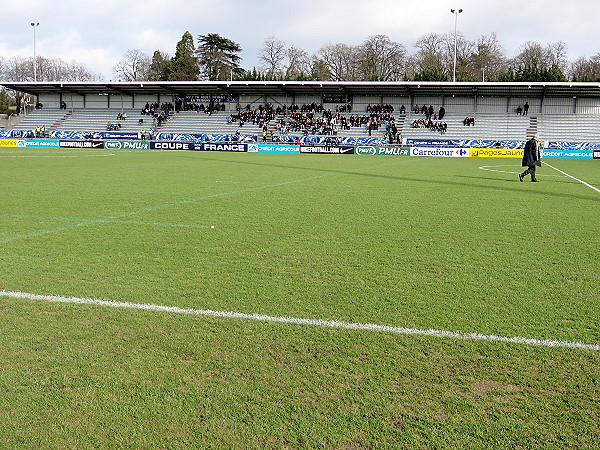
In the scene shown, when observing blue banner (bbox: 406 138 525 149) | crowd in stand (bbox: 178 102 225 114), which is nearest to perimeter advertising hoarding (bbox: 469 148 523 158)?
blue banner (bbox: 406 138 525 149)

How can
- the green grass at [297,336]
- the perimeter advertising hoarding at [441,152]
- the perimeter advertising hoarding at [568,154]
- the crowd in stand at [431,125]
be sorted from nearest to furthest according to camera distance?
the green grass at [297,336]
the perimeter advertising hoarding at [568,154]
the perimeter advertising hoarding at [441,152]
the crowd in stand at [431,125]

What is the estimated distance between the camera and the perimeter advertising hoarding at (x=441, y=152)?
45.0 meters

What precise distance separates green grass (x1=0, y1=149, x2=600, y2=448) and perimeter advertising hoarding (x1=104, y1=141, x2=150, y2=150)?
42982mm

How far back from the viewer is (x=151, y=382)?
3.50 metres

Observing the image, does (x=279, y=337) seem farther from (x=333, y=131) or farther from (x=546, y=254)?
(x=333, y=131)

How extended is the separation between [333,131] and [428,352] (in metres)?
53.5

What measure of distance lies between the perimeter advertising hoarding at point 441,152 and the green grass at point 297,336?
118 feet

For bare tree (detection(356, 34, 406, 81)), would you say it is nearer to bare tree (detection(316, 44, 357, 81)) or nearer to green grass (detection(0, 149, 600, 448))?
bare tree (detection(316, 44, 357, 81))

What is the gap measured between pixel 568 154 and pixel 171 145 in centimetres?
3279

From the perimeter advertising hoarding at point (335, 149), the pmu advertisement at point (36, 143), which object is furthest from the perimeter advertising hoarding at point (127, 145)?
the perimeter advertising hoarding at point (335, 149)

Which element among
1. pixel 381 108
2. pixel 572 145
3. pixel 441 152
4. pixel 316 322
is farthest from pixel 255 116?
pixel 316 322

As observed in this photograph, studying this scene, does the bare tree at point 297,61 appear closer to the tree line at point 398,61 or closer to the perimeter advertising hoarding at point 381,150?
the tree line at point 398,61

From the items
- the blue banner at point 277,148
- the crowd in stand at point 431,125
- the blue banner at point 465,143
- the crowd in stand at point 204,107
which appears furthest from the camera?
the crowd in stand at point 204,107

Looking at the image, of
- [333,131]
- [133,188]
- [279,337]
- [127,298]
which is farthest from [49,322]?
[333,131]
